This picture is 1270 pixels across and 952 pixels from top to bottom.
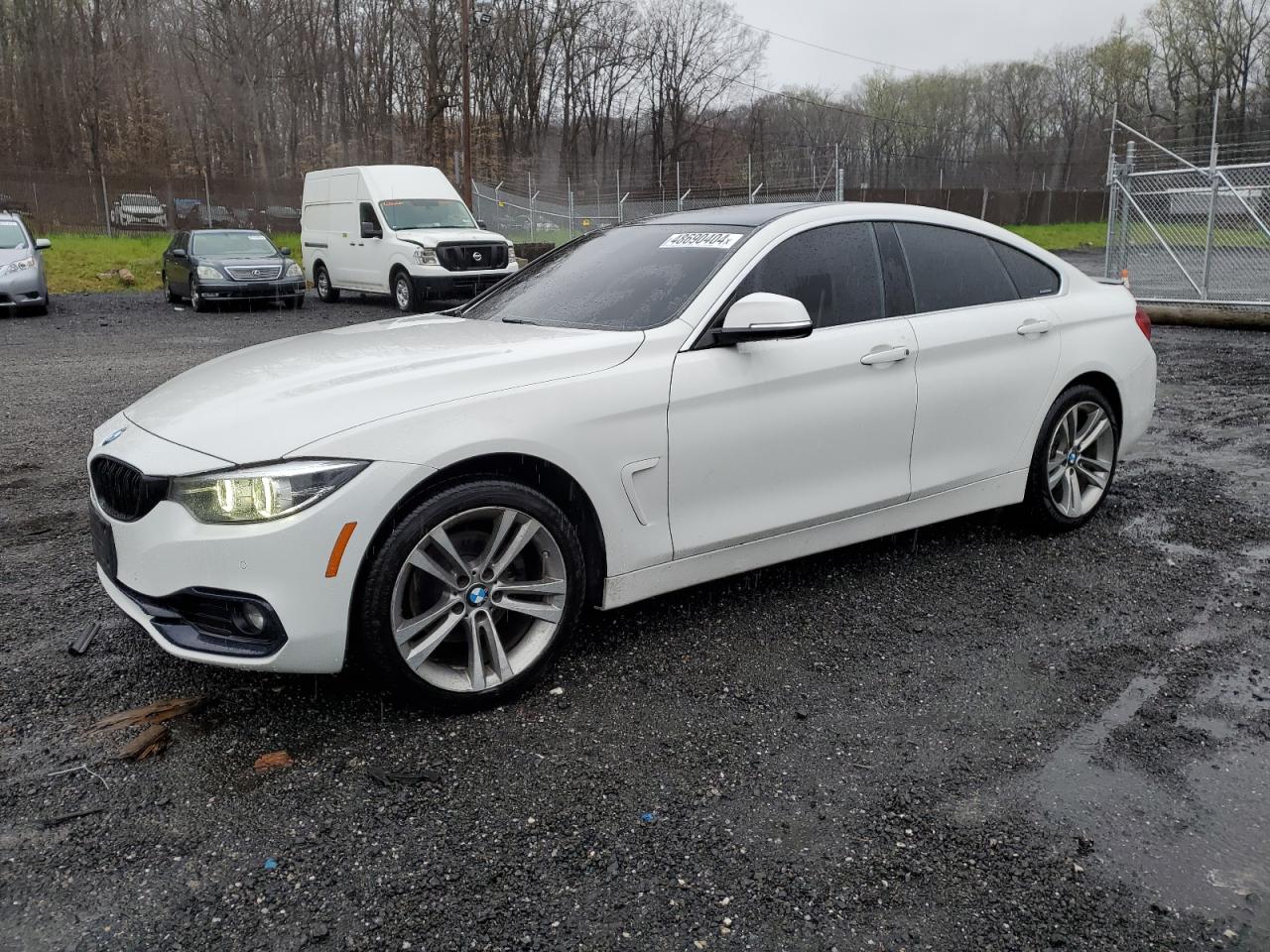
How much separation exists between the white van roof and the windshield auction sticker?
14.4m

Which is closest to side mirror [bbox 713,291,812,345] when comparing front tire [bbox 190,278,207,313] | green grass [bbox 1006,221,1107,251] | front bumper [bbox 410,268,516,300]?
front bumper [bbox 410,268,516,300]

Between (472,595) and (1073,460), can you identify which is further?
(1073,460)

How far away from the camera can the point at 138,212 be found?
32.8 m

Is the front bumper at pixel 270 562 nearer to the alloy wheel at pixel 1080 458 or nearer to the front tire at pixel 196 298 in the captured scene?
the alloy wheel at pixel 1080 458

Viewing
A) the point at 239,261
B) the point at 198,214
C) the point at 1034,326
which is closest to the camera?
the point at 1034,326

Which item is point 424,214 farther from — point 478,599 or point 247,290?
point 478,599

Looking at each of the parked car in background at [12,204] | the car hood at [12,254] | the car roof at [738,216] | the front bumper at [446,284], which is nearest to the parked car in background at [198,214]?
the parked car in background at [12,204]

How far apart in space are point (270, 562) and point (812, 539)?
2.10 metres

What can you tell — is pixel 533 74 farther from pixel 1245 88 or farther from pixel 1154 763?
pixel 1154 763

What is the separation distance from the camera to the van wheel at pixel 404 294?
55.4 ft

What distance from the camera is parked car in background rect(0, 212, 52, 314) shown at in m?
16.2

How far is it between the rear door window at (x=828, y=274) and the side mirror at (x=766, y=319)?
25 centimetres

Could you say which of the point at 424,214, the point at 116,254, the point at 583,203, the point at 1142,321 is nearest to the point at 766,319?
the point at 1142,321

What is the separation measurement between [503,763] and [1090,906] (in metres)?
1.61
